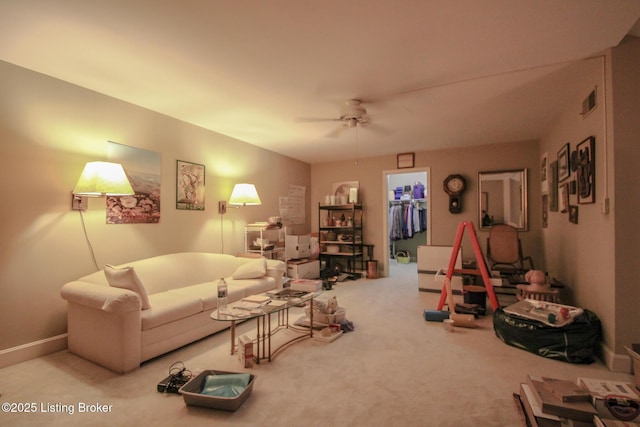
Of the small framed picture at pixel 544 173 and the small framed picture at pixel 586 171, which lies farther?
the small framed picture at pixel 544 173

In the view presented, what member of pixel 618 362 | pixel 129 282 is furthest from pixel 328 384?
pixel 618 362

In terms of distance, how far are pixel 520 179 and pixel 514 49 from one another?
317 cm

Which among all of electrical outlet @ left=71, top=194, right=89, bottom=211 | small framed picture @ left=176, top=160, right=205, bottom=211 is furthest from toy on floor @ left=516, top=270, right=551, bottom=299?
electrical outlet @ left=71, top=194, right=89, bottom=211

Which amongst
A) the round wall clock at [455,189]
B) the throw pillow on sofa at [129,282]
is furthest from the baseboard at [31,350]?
the round wall clock at [455,189]

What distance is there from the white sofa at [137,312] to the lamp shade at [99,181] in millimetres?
666

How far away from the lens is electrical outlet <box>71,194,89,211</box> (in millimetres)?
2666

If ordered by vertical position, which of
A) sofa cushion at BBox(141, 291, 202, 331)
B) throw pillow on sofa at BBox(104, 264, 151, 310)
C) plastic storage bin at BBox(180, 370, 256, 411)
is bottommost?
plastic storage bin at BBox(180, 370, 256, 411)

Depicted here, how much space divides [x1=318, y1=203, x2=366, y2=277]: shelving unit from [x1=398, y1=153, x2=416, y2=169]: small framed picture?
1.14 meters

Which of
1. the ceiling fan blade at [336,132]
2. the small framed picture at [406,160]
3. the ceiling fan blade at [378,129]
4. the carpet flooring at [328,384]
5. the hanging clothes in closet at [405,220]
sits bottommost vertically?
the carpet flooring at [328,384]

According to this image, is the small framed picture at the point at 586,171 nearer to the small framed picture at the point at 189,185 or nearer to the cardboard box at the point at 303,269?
the cardboard box at the point at 303,269

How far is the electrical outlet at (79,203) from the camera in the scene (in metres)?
2.67

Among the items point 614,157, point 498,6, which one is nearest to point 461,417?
point 614,157

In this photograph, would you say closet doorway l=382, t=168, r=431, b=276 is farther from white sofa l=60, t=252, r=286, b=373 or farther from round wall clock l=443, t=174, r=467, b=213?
white sofa l=60, t=252, r=286, b=373

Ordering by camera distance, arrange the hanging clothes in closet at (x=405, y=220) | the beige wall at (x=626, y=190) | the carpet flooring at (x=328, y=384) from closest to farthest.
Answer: the carpet flooring at (x=328, y=384), the beige wall at (x=626, y=190), the hanging clothes in closet at (x=405, y=220)
